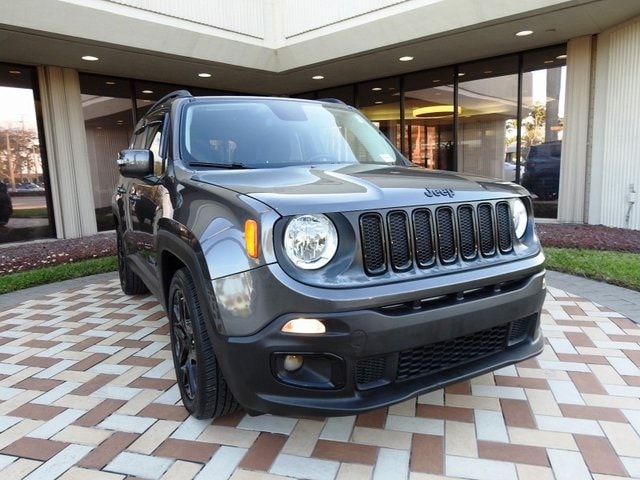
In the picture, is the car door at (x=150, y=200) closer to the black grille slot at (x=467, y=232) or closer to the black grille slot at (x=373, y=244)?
the black grille slot at (x=373, y=244)

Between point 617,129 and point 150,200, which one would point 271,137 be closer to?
point 150,200

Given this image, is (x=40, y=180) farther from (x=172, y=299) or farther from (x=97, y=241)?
(x=172, y=299)

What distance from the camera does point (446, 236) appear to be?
2307mm

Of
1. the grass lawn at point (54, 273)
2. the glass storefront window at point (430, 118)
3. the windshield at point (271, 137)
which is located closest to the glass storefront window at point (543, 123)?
the glass storefront window at point (430, 118)

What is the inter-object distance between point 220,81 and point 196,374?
33.8 feet

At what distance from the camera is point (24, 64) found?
31.0 feet

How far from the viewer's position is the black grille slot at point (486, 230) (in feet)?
8.05

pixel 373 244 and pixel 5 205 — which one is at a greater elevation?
pixel 373 244

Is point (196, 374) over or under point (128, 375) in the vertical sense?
over

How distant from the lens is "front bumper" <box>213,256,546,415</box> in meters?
1.96

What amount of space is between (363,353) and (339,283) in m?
0.30

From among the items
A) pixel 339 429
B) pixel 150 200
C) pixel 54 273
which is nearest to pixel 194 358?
pixel 339 429

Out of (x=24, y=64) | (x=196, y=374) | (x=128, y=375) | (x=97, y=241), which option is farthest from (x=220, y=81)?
(x=196, y=374)

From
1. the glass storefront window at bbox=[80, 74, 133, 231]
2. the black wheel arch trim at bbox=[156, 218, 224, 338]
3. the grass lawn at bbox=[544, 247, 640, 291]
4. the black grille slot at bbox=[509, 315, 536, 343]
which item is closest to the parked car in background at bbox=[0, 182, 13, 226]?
the glass storefront window at bbox=[80, 74, 133, 231]
